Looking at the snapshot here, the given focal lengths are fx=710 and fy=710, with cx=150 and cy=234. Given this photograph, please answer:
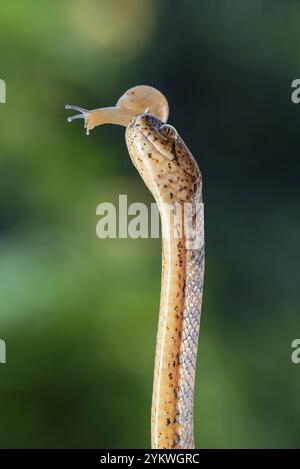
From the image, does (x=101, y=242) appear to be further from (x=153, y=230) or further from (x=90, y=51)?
(x=90, y=51)

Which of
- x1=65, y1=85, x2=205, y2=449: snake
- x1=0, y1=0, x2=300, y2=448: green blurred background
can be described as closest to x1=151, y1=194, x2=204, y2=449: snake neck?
x1=65, y1=85, x2=205, y2=449: snake

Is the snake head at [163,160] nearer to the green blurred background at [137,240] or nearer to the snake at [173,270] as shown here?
the snake at [173,270]

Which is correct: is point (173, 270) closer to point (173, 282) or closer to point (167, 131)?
point (173, 282)

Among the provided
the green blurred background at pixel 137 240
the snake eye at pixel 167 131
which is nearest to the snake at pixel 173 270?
the snake eye at pixel 167 131

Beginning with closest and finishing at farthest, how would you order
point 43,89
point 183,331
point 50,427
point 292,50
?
point 183,331 < point 50,427 < point 43,89 < point 292,50

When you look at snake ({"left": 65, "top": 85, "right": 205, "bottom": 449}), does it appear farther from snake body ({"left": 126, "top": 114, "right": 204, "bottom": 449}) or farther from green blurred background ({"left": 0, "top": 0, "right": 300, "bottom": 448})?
green blurred background ({"left": 0, "top": 0, "right": 300, "bottom": 448})

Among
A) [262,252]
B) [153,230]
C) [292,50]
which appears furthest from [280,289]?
[292,50]

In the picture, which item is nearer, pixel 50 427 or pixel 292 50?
pixel 50 427
